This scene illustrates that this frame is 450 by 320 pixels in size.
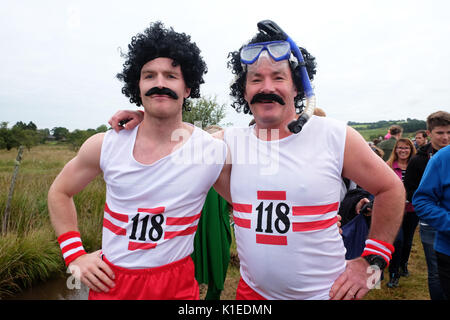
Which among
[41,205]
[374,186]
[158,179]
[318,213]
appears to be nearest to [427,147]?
[374,186]

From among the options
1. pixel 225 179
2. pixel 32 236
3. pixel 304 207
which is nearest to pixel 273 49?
pixel 225 179

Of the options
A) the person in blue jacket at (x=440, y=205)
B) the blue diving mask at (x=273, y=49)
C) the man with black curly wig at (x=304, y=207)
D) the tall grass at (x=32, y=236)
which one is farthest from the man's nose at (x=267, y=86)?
the tall grass at (x=32, y=236)

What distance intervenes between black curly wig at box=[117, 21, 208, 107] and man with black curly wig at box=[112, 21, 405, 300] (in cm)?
67

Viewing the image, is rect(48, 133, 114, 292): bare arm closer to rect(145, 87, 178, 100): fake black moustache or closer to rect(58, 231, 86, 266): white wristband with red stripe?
rect(58, 231, 86, 266): white wristband with red stripe

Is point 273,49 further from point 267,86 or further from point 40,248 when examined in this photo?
point 40,248

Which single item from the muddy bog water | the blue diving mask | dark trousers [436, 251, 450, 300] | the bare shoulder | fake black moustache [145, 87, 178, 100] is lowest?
the muddy bog water

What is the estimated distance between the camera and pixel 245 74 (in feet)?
6.68

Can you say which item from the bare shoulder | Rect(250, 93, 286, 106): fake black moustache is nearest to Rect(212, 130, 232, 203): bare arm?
Rect(250, 93, 286, 106): fake black moustache

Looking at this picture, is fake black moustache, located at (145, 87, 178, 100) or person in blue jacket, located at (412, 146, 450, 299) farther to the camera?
person in blue jacket, located at (412, 146, 450, 299)

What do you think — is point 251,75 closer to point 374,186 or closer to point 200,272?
point 374,186

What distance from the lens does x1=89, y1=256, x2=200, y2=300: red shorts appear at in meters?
1.64

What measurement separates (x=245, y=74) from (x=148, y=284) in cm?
157

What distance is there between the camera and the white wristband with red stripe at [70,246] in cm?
172

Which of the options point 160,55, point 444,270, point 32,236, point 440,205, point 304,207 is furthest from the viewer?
point 32,236
